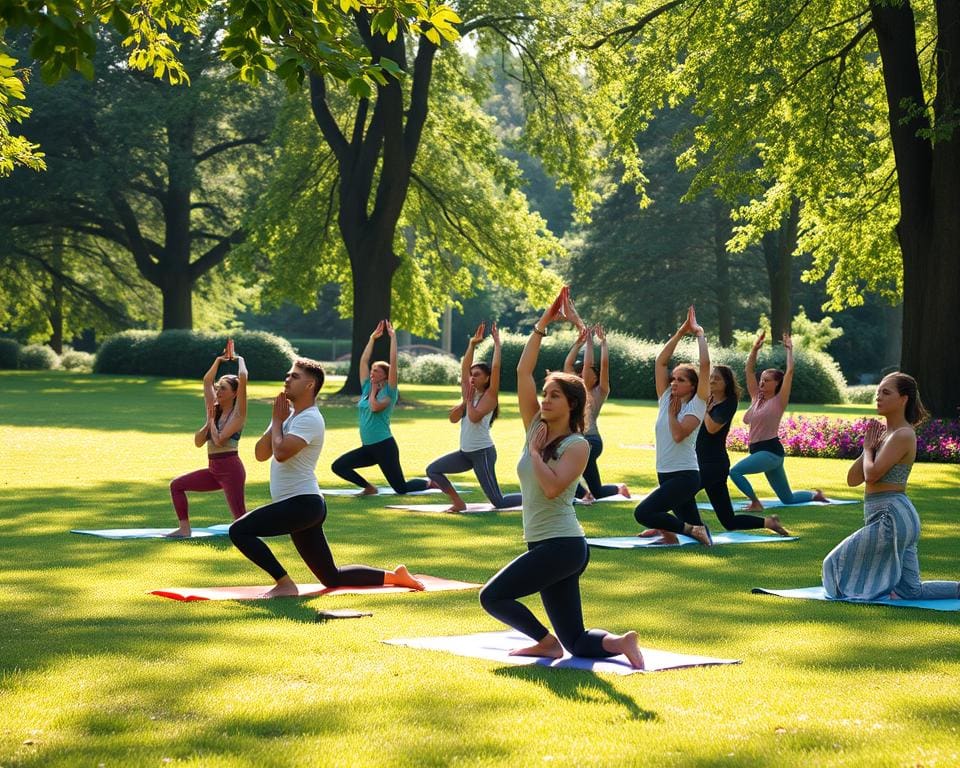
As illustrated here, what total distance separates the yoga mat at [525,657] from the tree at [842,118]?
16432 millimetres

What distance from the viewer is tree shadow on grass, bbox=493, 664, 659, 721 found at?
258 inches

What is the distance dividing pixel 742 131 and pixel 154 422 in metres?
14.6

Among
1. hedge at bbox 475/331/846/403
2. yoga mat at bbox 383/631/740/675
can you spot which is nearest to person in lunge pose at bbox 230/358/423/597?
yoga mat at bbox 383/631/740/675

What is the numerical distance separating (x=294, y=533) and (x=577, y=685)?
335 cm

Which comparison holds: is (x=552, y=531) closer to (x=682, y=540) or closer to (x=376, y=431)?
(x=682, y=540)

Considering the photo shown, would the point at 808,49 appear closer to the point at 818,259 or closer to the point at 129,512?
the point at 818,259

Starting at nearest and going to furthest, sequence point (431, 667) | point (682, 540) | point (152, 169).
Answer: point (431, 667) < point (682, 540) < point (152, 169)

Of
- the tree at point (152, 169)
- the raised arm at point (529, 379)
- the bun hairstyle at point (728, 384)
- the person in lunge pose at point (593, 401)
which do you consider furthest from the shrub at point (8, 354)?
the raised arm at point (529, 379)

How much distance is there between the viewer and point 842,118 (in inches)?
1085

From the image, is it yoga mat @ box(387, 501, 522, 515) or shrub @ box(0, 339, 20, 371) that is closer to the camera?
yoga mat @ box(387, 501, 522, 515)

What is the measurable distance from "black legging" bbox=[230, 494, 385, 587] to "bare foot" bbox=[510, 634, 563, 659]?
7.51 ft

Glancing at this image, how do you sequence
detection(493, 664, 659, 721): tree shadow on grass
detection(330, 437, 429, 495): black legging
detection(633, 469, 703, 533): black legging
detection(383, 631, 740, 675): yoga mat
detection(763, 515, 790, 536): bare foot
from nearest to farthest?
Result: detection(493, 664, 659, 721): tree shadow on grass < detection(383, 631, 740, 675): yoga mat < detection(633, 469, 703, 533): black legging < detection(763, 515, 790, 536): bare foot < detection(330, 437, 429, 495): black legging

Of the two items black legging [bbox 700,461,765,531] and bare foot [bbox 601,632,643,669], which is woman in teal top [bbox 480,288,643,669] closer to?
bare foot [bbox 601,632,643,669]

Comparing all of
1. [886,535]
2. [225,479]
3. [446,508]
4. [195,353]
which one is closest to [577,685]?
[886,535]
